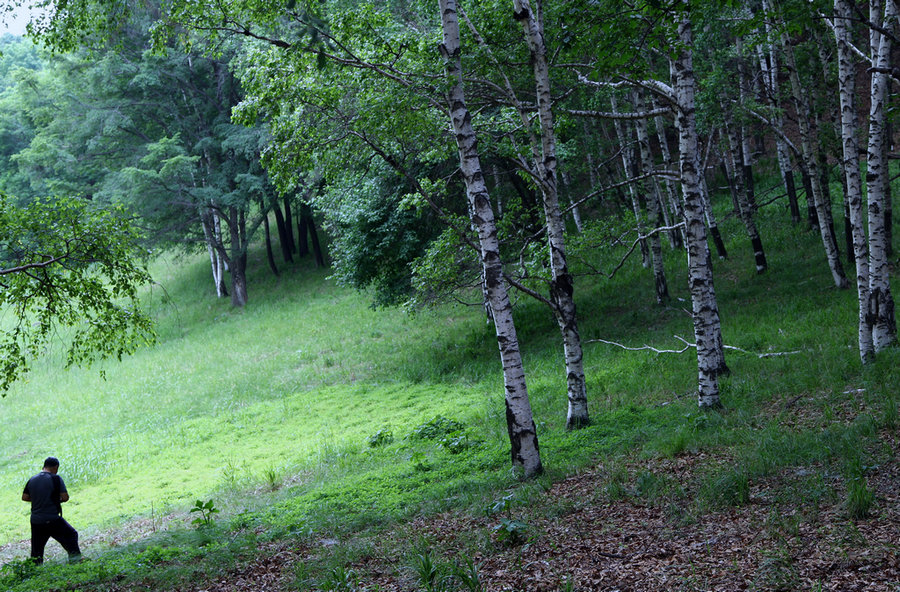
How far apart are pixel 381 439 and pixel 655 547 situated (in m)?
8.94

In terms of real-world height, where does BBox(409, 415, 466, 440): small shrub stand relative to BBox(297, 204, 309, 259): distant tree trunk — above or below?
below

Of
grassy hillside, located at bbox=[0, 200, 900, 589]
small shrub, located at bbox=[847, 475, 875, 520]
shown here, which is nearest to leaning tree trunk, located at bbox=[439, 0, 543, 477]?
grassy hillside, located at bbox=[0, 200, 900, 589]

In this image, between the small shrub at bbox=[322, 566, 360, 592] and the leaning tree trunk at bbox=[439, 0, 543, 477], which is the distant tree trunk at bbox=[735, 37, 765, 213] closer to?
the leaning tree trunk at bbox=[439, 0, 543, 477]

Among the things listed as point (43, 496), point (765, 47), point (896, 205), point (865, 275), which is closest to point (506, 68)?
point (865, 275)

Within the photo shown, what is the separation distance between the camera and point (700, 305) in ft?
32.9

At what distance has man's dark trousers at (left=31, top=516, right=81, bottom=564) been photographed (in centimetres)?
940

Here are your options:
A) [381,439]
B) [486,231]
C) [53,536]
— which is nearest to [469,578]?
[486,231]

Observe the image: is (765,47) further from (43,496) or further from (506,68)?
(43,496)

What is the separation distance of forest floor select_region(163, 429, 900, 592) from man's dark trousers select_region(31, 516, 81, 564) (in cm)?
367

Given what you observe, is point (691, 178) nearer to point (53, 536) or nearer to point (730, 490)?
point (730, 490)

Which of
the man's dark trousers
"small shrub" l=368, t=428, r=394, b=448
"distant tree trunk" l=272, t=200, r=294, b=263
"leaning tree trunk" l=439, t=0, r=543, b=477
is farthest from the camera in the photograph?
"distant tree trunk" l=272, t=200, r=294, b=263

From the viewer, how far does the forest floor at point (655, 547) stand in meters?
4.71

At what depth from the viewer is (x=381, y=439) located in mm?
13914

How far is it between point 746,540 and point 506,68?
9281 mm
